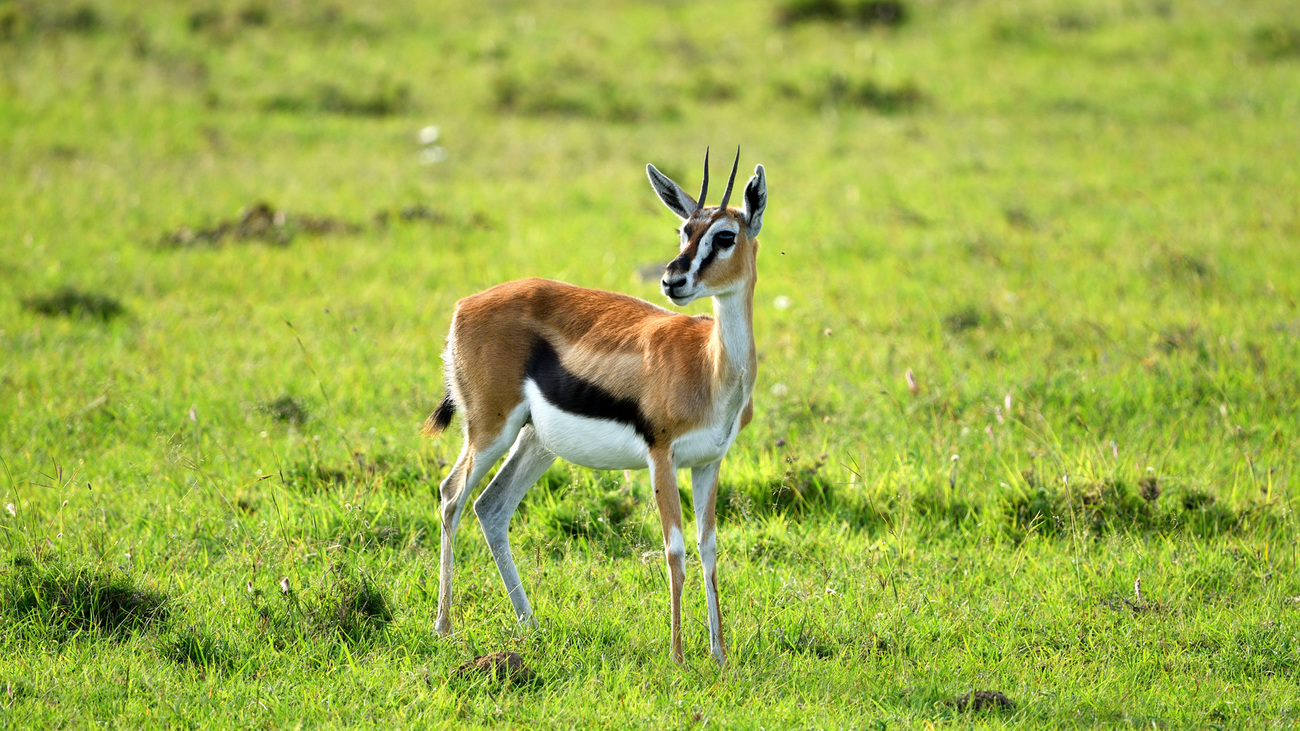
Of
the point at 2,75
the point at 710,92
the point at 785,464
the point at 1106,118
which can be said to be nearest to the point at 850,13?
the point at 710,92

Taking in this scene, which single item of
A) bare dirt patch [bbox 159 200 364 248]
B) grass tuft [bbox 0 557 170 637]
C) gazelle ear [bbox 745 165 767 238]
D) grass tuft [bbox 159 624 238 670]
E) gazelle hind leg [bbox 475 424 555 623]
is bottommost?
grass tuft [bbox 159 624 238 670]

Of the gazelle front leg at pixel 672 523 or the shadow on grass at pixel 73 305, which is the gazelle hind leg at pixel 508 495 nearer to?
the gazelle front leg at pixel 672 523

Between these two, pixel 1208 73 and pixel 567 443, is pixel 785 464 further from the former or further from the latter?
pixel 1208 73

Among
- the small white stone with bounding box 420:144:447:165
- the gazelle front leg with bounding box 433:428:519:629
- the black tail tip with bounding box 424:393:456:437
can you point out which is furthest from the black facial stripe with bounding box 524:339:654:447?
the small white stone with bounding box 420:144:447:165

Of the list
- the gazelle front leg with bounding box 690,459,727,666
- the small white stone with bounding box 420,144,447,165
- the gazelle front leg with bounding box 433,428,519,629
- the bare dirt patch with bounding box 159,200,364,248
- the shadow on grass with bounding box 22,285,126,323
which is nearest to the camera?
the gazelle front leg with bounding box 690,459,727,666

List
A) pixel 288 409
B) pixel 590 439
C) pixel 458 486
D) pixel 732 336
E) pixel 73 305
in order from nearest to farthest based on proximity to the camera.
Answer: pixel 732 336 → pixel 590 439 → pixel 458 486 → pixel 288 409 → pixel 73 305

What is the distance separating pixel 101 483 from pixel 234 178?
7.31 metres

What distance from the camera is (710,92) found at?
16.0 m

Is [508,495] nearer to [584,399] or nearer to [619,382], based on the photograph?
[584,399]

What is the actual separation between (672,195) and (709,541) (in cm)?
140

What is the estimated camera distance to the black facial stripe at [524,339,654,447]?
4.50 m

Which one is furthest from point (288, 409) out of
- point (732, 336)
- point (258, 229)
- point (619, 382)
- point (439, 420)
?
point (258, 229)

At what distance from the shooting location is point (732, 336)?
172 inches

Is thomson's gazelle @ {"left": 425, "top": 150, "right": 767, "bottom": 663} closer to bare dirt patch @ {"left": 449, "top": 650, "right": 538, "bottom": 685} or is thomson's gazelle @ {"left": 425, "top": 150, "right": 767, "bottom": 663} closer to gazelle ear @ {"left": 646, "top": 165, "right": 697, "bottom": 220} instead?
gazelle ear @ {"left": 646, "top": 165, "right": 697, "bottom": 220}
